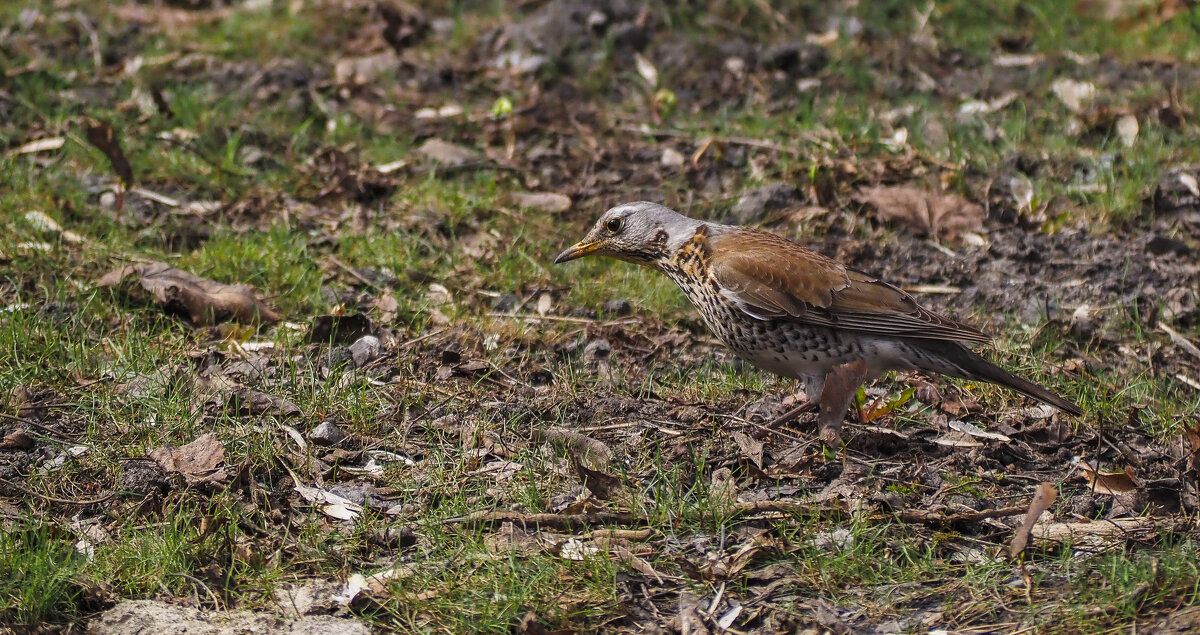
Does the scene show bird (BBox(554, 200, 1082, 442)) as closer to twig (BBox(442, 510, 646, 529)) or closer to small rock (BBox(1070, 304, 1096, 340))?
small rock (BBox(1070, 304, 1096, 340))

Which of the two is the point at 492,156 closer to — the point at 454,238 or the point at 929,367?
the point at 454,238

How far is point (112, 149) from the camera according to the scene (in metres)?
6.86

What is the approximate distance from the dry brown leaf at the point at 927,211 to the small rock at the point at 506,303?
2096mm

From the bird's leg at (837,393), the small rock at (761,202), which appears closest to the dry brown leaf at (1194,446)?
the bird's leg at (837,393)

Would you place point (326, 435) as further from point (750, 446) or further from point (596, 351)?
point (750, 446)

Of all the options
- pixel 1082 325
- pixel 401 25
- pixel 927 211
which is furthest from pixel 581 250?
pixel 401 25

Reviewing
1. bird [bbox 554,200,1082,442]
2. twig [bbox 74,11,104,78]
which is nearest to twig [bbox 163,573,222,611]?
bird [bbox 554,200,1082,442]

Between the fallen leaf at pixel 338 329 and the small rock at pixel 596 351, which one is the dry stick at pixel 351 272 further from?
the small rock at pixel 596 351

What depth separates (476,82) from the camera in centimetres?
861

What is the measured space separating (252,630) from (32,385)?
1851mm

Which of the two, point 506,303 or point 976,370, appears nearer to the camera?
point 976,370

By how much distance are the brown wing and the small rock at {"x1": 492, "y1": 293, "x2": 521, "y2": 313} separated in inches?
48.3

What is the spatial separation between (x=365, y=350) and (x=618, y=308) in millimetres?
1257

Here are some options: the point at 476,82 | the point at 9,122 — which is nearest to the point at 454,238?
the point at 476,82
